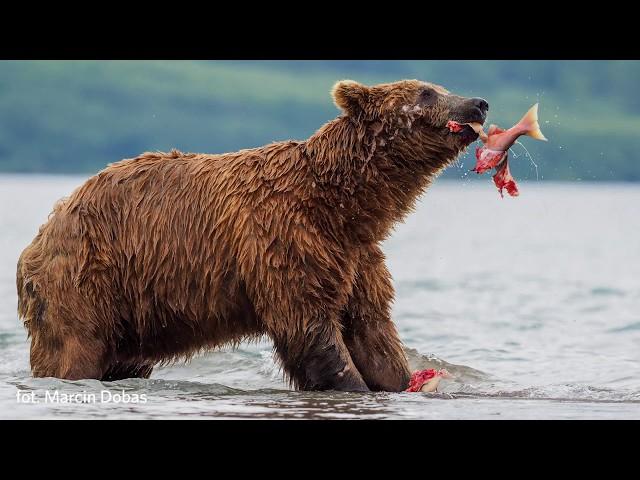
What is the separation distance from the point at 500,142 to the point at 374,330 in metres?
1.73

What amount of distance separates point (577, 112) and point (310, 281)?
4301 inches

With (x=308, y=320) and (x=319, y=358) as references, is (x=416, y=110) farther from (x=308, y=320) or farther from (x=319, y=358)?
(x=319, y=358)

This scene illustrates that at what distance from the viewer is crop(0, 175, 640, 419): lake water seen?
9.38m

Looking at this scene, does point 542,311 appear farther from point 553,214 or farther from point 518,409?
point 553,214

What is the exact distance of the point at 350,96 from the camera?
1019 cm

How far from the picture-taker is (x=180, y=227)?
405 inches

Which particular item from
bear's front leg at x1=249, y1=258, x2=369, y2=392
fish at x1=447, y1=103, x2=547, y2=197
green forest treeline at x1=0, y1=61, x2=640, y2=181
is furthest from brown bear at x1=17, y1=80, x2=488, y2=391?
green forest treeline at x1=0, y1=61, x2=640, y2=181

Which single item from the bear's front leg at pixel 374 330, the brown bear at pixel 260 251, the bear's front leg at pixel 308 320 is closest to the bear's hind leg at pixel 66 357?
the brown bear at pixel 260 251

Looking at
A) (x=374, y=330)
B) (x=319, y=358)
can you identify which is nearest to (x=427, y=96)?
(x=374, y=330)

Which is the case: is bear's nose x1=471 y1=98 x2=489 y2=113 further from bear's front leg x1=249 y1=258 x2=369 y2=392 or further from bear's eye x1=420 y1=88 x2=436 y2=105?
bear's front leg x1=249 y1=258 x2=369 y2=392

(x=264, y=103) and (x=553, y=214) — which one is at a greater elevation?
(x=264, y=103)

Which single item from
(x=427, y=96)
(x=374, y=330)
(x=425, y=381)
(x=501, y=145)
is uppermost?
(x=427, y=96)

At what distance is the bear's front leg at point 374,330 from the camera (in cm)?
1020

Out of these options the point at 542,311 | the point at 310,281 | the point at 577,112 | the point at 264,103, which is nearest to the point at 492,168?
the point at 310,281
